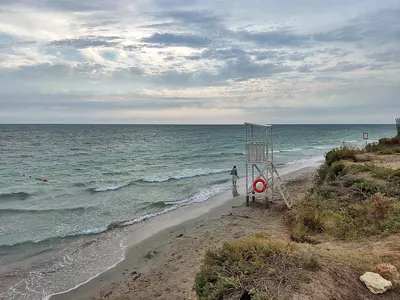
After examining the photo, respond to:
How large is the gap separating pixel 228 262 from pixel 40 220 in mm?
12288

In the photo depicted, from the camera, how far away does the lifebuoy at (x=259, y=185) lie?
15837 mm

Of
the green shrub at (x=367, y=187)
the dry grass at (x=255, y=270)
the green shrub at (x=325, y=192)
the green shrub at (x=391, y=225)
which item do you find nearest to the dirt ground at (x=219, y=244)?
the dry grass at (x=255, y=270)

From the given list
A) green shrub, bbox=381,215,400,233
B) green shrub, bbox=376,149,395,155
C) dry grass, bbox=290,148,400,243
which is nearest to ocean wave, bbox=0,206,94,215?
dry grass, bbox=290,148,400,243

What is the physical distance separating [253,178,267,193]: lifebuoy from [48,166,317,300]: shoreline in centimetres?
148

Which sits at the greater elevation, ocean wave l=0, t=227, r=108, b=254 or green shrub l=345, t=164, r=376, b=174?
green shrub l=345, t=164, r=376, b=174

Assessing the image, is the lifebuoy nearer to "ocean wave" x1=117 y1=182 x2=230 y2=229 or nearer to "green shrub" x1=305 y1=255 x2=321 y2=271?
"ocean wave" x1=117 y1=182 x2=230 y2=229

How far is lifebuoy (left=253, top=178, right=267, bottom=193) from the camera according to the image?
15837mm

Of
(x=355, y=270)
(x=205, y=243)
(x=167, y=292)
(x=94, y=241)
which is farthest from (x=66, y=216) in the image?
(x=355, y=270)

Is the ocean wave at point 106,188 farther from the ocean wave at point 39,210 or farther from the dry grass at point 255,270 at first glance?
the dry grass at point 255,270

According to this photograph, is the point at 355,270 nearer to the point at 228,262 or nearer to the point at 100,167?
the point at 228,262

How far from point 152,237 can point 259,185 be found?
6.32 meters

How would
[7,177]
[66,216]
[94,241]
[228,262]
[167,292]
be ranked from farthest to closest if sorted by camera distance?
[7,177] → [66,216] → [94,241] → [167,292] → [228,262]

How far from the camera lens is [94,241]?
13242mm

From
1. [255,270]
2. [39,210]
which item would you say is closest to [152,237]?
[255,270]
